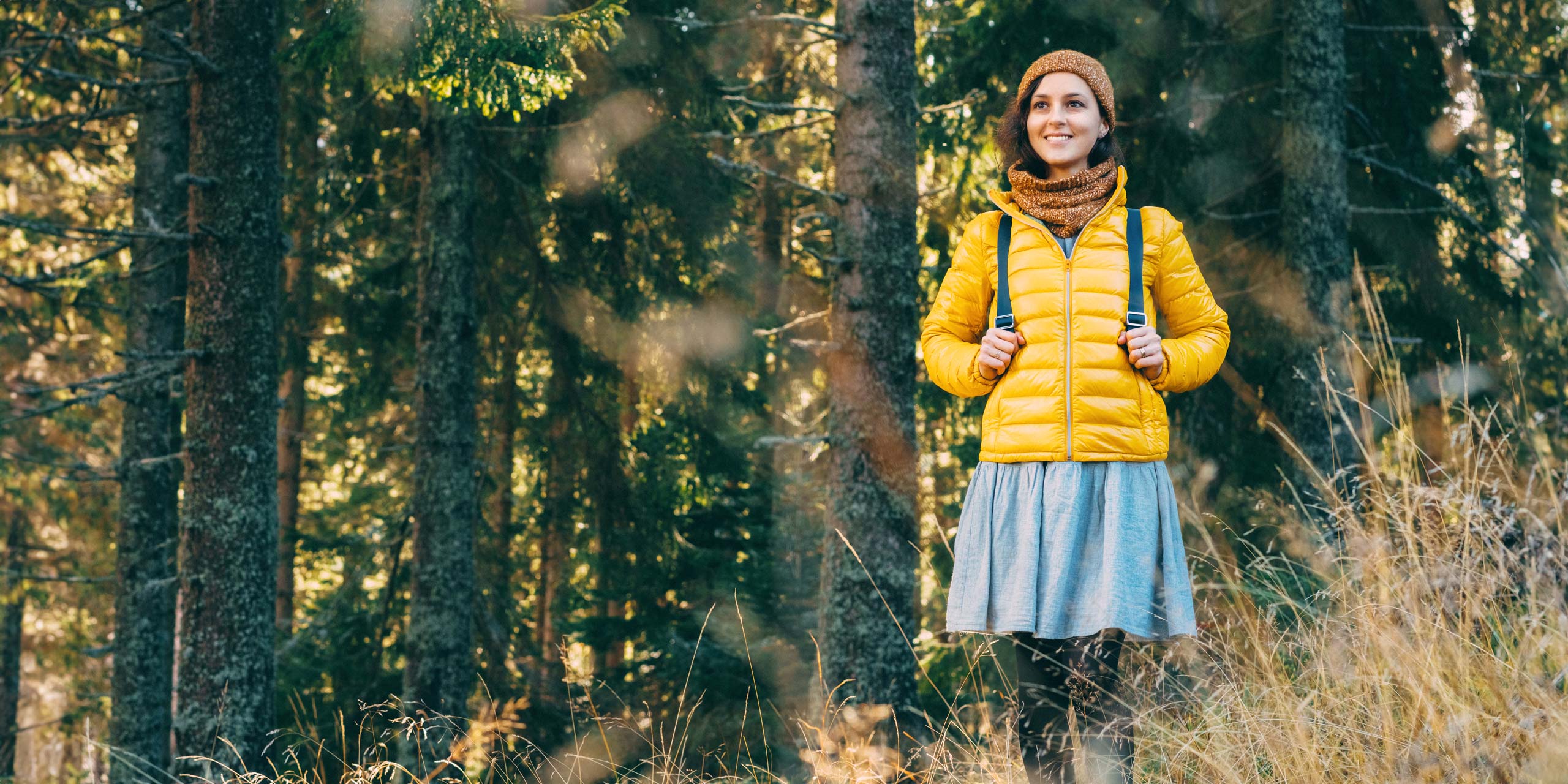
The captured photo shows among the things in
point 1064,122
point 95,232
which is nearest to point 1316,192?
point 1064,122

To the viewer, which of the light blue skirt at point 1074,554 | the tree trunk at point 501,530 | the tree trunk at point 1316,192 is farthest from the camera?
the tree trunk at point 501,530

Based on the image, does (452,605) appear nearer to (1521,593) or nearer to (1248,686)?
(1248,686)

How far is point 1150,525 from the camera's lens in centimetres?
259

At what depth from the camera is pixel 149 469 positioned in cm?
887

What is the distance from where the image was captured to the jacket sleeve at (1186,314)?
2.66 meters

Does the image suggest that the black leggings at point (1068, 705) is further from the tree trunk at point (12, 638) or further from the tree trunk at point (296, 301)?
the tree trunk at point (12, 638)

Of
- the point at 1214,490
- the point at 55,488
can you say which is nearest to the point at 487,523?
the point at 55,488

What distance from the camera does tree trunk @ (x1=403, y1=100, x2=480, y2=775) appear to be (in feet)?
26.9

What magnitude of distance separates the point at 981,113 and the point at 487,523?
6.78 metres

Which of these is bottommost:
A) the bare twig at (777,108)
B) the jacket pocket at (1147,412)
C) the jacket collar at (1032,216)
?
the jacket pocket at (1147,412)

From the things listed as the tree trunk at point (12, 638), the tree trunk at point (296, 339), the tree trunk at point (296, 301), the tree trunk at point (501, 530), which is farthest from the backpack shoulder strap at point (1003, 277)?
the tree trunk at point (12, 638)

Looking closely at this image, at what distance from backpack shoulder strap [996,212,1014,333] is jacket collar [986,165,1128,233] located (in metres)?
0.02

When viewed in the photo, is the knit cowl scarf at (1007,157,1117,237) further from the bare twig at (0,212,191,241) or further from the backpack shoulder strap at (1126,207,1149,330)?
the bare twig at (0,212,191,241)

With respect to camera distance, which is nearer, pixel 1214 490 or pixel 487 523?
pixel 1214 490
